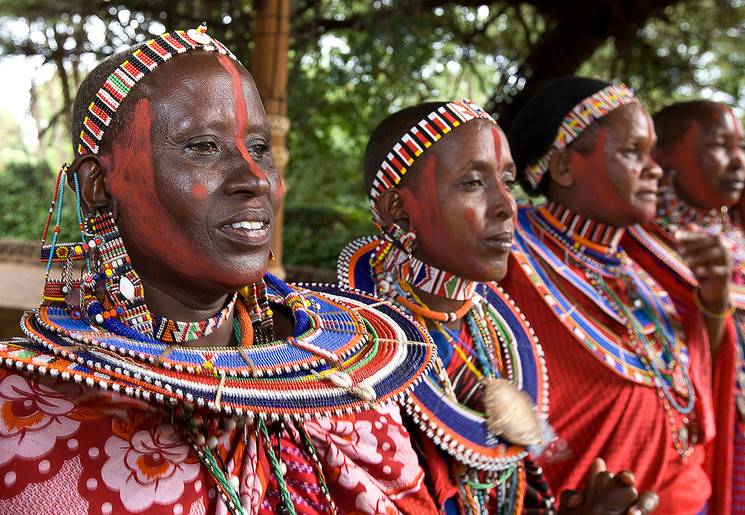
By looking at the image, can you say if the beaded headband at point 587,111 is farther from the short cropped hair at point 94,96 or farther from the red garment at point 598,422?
the short cropped hair at point 94,96

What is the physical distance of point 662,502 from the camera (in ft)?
7.57

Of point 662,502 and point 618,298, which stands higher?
point 618,298

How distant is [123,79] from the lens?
3.97ft

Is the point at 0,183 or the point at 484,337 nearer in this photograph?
the point at 484,337

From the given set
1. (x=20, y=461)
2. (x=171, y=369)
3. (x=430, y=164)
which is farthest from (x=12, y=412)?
(x=430, y=164)

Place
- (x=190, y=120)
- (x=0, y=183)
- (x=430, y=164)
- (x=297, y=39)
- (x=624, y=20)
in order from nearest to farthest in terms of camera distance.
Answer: (x=190, y=120) < (x=430, y=164) < (x=297, y=39) < (x=624, y=20) < (x=0, y=183)

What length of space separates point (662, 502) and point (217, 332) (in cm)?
180

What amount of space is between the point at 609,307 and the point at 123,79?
1951mm

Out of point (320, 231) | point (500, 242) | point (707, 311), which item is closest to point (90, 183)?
point (500, 242)

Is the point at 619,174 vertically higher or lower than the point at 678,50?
lower

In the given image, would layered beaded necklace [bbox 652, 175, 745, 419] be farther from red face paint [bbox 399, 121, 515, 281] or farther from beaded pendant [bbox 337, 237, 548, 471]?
red face paint [bbox 399, 121, 515, 281]

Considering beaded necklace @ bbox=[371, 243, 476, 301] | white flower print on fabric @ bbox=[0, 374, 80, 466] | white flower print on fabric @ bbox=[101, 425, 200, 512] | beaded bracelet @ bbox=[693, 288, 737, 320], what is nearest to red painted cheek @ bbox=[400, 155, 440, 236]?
beaded necklace @ bbox=[371, 243, 476, 301]

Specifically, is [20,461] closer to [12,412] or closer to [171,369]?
[12,412]

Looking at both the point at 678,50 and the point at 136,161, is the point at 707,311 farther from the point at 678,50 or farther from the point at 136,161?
the point at 678,50
